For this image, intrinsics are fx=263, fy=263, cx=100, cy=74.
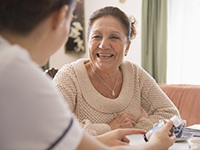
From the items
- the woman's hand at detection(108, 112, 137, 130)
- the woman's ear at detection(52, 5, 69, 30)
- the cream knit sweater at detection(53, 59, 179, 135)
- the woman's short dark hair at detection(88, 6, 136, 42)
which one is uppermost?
the woman's short dark hair at detection(88, 6, 136, 42)

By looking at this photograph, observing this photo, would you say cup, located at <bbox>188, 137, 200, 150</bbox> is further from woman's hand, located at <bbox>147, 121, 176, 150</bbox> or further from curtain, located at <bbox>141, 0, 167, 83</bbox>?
curtain, located at <bbox>141, 0, 167, 83</bbox>

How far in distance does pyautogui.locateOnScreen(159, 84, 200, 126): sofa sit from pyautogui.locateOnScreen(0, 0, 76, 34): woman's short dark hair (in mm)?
2222

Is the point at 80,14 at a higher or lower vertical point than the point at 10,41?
higher

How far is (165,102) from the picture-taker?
174cm

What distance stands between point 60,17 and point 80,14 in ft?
15.6

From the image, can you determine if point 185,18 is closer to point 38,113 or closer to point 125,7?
point 125,7

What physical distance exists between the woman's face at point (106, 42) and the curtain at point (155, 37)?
7.74 feet

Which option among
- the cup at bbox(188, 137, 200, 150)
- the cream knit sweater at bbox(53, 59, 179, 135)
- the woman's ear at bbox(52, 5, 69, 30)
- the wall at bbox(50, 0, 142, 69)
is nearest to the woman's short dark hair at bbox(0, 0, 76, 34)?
the woman's ear at bbox(52, 5, 69, 30)

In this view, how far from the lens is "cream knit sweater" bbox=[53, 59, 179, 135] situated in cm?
159

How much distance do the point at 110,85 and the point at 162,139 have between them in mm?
869

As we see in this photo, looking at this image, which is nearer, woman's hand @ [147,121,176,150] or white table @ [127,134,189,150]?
woman's hand @ [147,121,176,150]

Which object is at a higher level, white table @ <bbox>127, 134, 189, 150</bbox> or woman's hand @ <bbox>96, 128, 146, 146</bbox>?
woman's hand @ <bbox>96, 128, 146, 146</bbox>

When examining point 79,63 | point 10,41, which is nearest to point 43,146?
point 10,41

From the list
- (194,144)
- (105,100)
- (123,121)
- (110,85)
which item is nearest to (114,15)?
(110,85)
